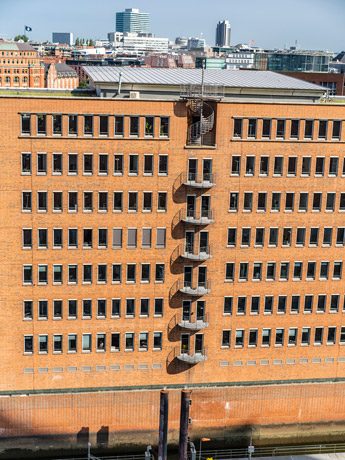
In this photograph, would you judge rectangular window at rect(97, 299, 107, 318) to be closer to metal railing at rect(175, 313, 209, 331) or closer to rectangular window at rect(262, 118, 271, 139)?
metal railing at rect(175, 313, 209, 331)

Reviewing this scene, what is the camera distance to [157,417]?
215 ft

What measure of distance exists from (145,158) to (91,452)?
89.0 feet

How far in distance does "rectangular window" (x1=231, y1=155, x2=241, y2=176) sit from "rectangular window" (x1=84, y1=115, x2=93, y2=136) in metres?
12.2

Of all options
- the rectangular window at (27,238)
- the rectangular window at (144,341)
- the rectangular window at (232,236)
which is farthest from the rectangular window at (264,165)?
the rectangular window at (27,238)

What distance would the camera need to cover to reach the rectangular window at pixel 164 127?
5925cm

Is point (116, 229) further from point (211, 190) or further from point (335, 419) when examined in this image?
point (335, 419)

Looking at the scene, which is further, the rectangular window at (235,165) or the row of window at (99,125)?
the rectangular window at (235,165)

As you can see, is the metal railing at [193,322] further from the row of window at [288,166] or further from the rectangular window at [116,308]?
the row of window at [288,166]

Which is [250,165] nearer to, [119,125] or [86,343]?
[119,125]

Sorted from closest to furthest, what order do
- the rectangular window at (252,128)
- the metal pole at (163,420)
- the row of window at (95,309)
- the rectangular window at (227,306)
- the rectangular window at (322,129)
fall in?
1. the metal pole at (163,420)
2. the rectangular window at (252,128)
3. the row of window at (95,309)
4. the rectangular window at (322,129)
5. the rectangular window at (227,306)

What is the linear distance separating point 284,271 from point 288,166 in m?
9.60

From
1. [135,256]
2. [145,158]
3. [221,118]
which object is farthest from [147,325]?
[221,118]

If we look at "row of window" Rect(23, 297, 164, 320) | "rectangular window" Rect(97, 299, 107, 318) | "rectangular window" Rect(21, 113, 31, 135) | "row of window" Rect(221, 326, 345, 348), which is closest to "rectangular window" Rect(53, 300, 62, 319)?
"row of window" Rect(23, 297, 164, 320)

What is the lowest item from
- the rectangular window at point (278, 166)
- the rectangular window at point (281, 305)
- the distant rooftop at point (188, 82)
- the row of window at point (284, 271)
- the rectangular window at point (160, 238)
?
the rectangular window at point (281, 305)
